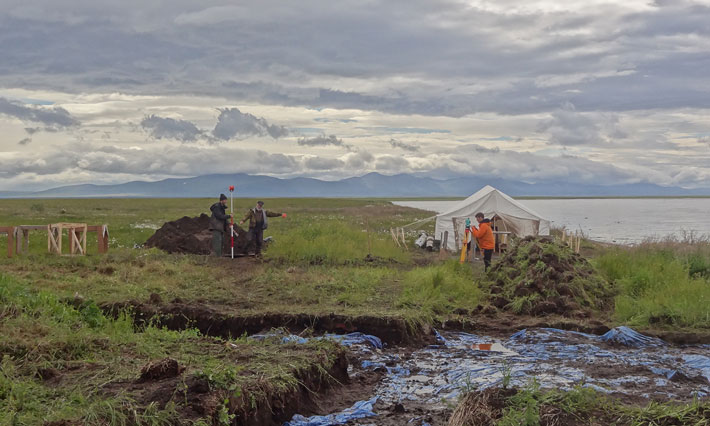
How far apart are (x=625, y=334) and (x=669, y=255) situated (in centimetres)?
782

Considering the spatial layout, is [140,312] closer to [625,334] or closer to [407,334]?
[407,334]

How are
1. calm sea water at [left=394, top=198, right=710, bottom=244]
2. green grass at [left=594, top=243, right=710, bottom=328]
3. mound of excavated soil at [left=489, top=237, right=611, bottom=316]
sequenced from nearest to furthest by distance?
green grass at [left=594, top=243, right=710, bottom=328] → mound of excavated soil at [left=489, top=237, right=611, bottom=316] → calm sea water at [left=394, top=198, right=710, bottom=244]

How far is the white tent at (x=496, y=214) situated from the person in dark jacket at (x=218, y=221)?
907 cm

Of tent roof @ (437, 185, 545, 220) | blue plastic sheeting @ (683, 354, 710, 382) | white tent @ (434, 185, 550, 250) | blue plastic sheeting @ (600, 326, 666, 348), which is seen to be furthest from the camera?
tent roof @ (437, 185, 545, 220)

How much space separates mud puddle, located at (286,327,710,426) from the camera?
640cm

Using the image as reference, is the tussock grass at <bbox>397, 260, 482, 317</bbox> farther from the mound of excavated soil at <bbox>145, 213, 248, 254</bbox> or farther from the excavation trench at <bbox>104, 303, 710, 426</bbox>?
the mound of excavated soil at <bbox>145, 213, 248, 254</bbox>

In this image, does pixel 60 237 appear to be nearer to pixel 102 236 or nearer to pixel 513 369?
pixel 102 236

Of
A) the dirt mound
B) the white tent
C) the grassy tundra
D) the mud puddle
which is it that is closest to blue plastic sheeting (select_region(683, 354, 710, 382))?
the mud puddle

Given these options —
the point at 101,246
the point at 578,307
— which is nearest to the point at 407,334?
the point at 578,307

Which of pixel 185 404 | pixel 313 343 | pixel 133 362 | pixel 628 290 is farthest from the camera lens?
pixel 628 290

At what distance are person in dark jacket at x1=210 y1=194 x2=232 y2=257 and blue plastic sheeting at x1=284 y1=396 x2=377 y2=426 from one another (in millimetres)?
11185

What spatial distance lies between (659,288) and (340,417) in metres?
8.28

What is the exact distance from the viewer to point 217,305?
424 inches

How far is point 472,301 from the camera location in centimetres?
1214
